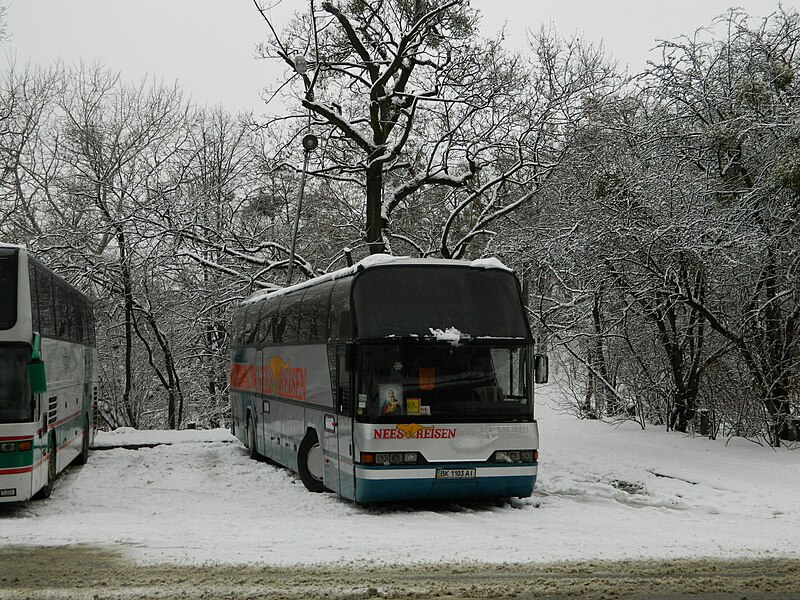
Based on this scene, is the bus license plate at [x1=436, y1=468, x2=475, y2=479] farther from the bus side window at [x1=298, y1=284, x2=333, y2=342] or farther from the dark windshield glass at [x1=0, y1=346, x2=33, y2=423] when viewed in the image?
the dark windshield glass at [x1=0, y1=346, x2=33, y2=423]

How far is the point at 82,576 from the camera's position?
322 inches

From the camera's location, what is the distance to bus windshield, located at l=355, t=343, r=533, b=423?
40.5 ft

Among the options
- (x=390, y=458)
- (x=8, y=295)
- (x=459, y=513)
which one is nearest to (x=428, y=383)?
Result: (x=390, y=458)

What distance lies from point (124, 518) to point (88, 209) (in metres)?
20.7

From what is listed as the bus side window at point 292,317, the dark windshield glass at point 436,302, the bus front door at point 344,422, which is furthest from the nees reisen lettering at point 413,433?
the bus side window at point 292,317

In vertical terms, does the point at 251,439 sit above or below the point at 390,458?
below

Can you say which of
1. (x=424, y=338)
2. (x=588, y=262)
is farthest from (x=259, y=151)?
(x=424, y=338)

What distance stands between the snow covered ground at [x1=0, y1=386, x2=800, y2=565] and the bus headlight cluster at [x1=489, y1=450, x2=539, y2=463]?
684mm

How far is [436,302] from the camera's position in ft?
42.2

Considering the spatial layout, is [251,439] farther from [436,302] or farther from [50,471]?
[436,302]

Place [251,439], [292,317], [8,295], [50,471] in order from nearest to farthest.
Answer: [8,295], [50,471], [292,317], [251,439]

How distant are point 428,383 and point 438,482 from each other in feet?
4.26

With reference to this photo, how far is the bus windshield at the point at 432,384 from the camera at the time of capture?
12.3 metres

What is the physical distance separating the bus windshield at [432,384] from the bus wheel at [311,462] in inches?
94.5
